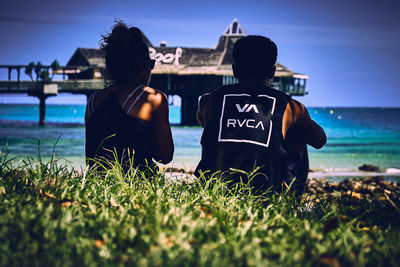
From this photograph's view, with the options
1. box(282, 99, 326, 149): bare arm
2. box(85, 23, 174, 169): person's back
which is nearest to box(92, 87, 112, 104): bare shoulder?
box(85, 23, 174, 169): person's back

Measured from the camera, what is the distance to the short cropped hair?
9.68ft

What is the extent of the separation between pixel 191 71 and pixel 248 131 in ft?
103

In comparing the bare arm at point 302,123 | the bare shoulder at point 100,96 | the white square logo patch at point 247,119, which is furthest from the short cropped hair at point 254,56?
the bare shoulder at point 100,96

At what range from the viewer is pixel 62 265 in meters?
Answer: 1.62

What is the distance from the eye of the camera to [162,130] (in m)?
3.05

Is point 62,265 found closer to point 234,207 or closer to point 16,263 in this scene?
point 16,263

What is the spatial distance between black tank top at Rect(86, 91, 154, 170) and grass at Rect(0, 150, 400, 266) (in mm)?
337

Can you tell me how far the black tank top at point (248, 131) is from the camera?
2852mm

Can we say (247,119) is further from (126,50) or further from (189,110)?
(189,110)

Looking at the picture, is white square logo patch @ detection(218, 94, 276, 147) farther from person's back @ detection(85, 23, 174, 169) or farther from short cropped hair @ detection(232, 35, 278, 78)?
person's back @ detection(85, 23, 174, 169)

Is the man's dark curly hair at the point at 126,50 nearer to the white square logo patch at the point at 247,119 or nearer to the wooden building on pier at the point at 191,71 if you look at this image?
the white square logo patch at the point at 247,119

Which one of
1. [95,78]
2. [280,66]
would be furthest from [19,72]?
[280,66]

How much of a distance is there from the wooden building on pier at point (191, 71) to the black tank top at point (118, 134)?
98.2ft

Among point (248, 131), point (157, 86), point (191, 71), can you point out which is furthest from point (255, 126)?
point (157, 86)
